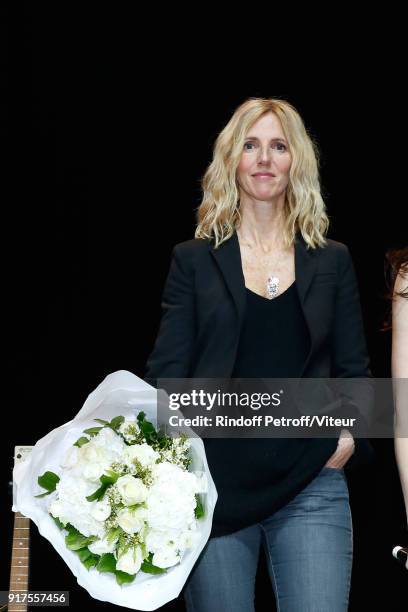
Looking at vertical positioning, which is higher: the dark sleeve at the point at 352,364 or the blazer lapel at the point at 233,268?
the blazer lapel at the point at 233,268

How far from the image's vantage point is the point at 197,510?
257cm

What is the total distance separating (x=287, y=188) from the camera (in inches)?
122

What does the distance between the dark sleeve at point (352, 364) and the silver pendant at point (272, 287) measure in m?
0.18

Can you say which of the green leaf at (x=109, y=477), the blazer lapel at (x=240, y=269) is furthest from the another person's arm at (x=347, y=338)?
the green leaf at (x=109, y=477)

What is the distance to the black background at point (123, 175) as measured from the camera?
379 centimetres

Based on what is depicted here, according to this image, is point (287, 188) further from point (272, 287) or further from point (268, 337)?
point (268, 337)

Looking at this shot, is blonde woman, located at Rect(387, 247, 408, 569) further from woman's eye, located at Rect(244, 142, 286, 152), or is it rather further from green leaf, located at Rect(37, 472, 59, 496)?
green leaf, located at Rect(37, 472, 59, 496)

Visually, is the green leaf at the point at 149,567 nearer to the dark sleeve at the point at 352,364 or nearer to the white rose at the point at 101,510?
the white rose at the point at 101,510

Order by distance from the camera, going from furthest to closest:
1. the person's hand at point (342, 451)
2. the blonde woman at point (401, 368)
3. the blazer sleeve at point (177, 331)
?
the blazer sleeve at point (177, 331)
the person's hand at point (342, 451)
the blonde woman at point (401, 368)

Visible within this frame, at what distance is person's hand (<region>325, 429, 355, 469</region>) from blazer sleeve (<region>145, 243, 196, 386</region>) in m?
0.46

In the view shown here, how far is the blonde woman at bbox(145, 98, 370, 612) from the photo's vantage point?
9.02ft

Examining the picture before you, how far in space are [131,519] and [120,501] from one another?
0.18ft

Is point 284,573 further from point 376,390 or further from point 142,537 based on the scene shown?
point 376,390
